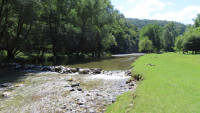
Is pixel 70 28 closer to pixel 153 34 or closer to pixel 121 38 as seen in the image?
pixel 121 38

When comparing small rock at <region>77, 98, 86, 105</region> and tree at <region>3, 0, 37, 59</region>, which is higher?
tree at <region>3, 0, 37, 59</region>

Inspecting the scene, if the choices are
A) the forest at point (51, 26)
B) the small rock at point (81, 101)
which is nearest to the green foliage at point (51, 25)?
the forest at point (51, 26)

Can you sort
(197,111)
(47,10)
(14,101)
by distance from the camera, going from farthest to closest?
1. (47,10)
2. (14,101)
3. (197,111)

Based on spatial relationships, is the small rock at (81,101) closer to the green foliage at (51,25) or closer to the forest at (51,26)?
the green foliage at (51,25)

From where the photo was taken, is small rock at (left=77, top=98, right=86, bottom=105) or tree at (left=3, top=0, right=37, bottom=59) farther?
tree at (left=3, top=0, right=37, bottom=59)

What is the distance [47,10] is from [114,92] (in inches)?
1586

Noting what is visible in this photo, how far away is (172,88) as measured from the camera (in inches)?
417

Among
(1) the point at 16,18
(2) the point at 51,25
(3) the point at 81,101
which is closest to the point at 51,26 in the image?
(2) the point at 51,25

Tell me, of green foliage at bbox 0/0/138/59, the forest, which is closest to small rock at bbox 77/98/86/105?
green foliage at bbox 0/0/138/59

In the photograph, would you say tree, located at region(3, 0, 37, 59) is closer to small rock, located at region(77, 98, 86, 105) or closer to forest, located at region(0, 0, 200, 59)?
forest, located at region(0, 0, 200, 59)

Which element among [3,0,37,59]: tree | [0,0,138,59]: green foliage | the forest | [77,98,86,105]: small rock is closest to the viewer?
[77,98,86,105]: small rock

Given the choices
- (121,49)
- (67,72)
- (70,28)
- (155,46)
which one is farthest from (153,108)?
(155,46)

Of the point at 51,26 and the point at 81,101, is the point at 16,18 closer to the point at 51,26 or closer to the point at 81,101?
the point at 51,26

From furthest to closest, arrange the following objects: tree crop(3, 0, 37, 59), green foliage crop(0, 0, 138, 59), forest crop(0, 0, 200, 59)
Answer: forest crop(0, 0, 200, 59) < green foliage crop(0, 0, 138, 59) < tree crop(3, 0, 37, 59)
